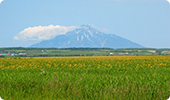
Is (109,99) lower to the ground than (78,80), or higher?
lower

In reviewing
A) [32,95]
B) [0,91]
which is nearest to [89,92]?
[32,95]

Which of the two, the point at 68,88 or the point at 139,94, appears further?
the point at 68,88

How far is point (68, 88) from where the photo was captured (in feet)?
43.5

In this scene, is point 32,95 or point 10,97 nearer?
point 10,97

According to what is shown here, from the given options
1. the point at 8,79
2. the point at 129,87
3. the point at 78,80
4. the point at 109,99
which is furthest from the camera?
the point at 8,79

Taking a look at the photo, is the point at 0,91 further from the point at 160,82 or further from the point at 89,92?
the point at 160,82

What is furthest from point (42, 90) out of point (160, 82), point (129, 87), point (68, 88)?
point (160, 82)

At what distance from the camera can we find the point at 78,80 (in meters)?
13.9

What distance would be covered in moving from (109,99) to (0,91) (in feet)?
22.8

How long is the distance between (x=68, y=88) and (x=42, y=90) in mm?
1799

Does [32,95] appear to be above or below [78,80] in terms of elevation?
below

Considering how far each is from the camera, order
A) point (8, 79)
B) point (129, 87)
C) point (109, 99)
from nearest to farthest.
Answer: point (109, 99)
point (129, 87)
point (8, 79)

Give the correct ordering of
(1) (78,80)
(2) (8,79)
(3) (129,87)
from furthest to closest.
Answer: (2) (8,79), (1) (78,80), (3) (129,87)

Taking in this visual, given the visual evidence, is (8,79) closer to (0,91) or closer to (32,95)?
(0,91)
